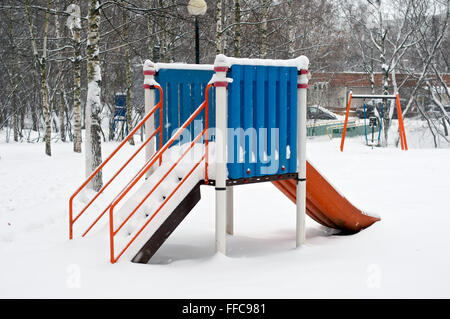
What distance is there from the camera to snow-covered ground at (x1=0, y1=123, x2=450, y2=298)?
164 inches

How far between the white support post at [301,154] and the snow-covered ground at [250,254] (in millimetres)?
276

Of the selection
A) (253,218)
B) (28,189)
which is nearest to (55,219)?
(28,189)

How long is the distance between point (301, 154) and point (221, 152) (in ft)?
3.87

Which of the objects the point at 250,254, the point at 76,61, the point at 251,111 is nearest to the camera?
the point at 251,111

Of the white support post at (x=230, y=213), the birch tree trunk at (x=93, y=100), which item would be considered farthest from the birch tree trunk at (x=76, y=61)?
the white support post at (x=230, y=213)

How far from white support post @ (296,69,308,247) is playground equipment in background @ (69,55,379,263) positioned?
0.04ft

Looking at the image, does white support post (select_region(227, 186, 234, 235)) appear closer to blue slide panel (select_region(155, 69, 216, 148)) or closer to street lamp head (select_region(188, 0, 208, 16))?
blue slide panel (select_region(155, 69, 216, 148))

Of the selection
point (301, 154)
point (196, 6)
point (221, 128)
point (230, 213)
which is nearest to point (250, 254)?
point (230, 213)

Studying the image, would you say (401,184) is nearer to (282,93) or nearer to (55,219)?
(282,93)

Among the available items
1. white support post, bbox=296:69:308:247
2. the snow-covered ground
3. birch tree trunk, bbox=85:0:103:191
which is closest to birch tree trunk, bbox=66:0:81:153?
birch tree trunk, bbox=85:0:103:191

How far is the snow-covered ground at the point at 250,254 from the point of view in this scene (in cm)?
416

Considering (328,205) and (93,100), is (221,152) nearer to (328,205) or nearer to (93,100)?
(328,205)

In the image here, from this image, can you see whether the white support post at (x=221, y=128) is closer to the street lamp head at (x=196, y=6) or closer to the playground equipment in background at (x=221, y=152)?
the playground equipment in background at (x=221, y=152)

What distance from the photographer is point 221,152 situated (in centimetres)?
509
